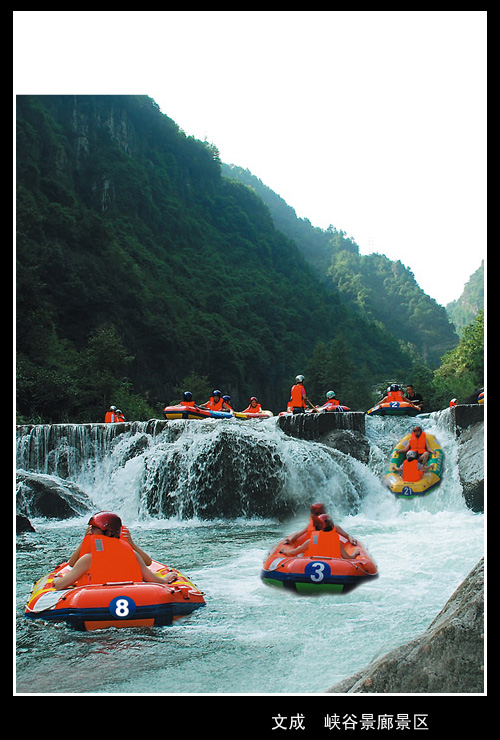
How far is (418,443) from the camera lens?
9.74 meters

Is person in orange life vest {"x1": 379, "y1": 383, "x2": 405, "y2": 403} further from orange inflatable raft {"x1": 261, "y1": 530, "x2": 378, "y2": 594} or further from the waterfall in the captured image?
orange inflatable raft {"x1": 261, "y1": 530, "x2": 378, "y2": 594}

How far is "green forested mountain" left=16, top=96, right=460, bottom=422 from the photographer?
21.1 m

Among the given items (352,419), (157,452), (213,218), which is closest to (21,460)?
(157,452)

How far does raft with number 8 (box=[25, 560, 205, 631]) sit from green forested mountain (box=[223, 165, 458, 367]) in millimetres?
54929

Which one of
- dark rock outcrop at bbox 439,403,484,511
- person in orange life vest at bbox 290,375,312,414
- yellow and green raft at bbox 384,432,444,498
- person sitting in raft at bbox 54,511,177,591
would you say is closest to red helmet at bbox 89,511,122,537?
person sitting in raft at bbox 54,511,177,591

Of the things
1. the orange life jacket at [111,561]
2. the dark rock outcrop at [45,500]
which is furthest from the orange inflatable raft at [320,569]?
the dark rock outcrop at [45,500]

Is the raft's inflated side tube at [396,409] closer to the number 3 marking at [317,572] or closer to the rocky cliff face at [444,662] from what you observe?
the number 3 marking at [317,572]

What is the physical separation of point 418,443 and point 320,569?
554cm
